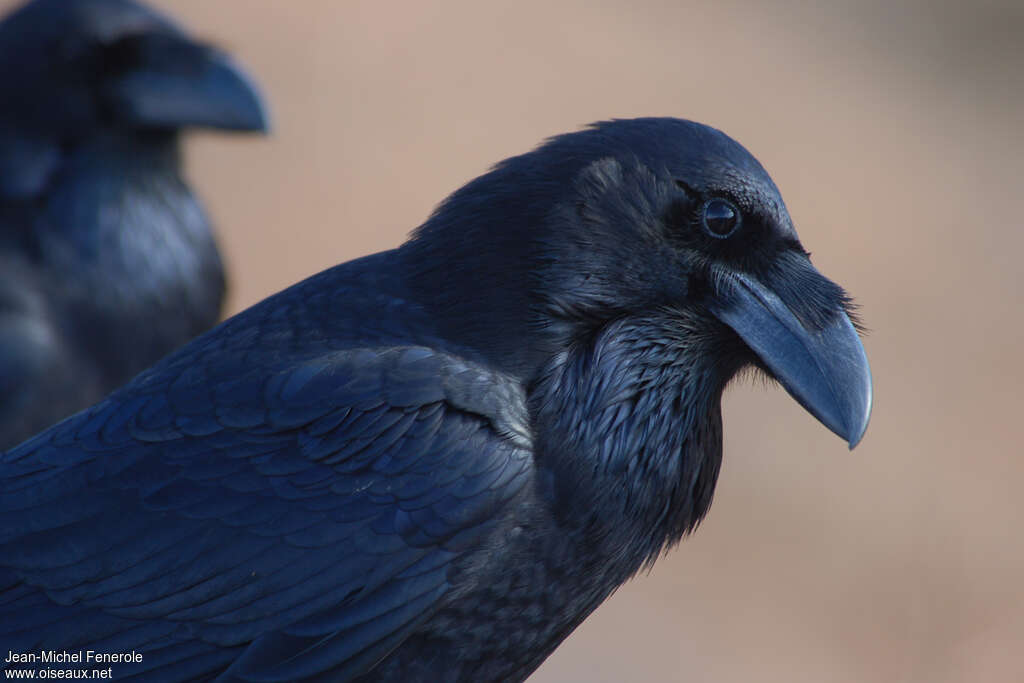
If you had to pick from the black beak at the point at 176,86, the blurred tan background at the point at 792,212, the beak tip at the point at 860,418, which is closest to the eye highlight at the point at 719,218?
the beak tip at the point at 860,418

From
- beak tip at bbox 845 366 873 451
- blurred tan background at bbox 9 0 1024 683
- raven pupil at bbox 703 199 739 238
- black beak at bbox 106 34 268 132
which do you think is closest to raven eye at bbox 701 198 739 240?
raven pupil at bbox 703 199 739 238

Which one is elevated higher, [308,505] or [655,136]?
[655,136]

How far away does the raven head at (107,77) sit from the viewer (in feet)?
16.7

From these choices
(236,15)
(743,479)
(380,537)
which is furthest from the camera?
(236,15)

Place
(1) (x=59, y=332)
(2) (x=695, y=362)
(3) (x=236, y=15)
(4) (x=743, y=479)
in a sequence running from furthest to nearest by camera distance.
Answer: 1. (3) (x=236, y=15)
2. (4) (x=743, y=479)
3. (1) (x=59, y=332)
4. (2) (x=695, y=362)

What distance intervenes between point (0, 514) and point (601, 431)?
4.12 feet

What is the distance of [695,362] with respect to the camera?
2.88m

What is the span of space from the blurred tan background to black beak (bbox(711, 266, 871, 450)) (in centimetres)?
352

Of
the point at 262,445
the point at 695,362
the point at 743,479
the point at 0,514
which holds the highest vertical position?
the point at 695,362

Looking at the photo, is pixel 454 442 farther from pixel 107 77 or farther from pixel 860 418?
pixel 107 77

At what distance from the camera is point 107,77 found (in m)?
5.17

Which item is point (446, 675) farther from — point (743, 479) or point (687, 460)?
point (743, 479)

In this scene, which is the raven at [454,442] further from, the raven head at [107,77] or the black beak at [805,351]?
the raven head at [107,77]

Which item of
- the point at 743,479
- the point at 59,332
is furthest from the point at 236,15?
the point at 59,332
